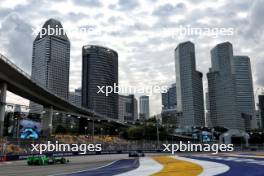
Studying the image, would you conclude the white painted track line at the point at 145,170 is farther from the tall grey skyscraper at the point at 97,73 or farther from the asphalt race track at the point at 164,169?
the tall grey skyscraper at the point at 97,73

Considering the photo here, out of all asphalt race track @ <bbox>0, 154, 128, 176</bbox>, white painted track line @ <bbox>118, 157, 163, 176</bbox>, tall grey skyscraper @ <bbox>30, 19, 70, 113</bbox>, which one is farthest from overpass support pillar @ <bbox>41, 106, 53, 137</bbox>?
white painted track line @ <bbox>118, 157, 163, 176</bbox>

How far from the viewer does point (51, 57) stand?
403 ft

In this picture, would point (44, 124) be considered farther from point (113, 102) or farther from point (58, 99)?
point (113, 102)

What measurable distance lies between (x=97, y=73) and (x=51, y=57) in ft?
103

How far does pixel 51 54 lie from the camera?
119 m

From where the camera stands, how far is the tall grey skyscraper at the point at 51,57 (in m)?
118

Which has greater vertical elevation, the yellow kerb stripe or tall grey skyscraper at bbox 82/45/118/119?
tall grey skyscraper at bbox 82/45/118/119

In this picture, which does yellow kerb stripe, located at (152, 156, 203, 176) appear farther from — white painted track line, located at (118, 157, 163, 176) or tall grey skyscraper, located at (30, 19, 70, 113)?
tall grey skyscraper, located at (30, 19, 70, 113)

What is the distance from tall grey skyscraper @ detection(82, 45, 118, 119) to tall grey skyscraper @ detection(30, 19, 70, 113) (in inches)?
445

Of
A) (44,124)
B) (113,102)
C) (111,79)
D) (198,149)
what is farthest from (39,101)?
(113,102)

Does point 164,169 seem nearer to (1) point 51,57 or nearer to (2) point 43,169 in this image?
(2) point 43,169

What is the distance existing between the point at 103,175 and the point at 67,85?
161 m

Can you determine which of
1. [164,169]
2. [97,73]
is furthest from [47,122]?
[164,169]

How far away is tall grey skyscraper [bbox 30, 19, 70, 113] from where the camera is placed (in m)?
118
